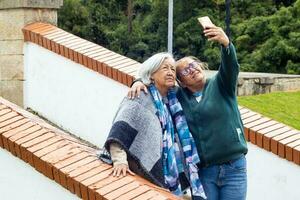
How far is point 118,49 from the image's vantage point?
30.5m

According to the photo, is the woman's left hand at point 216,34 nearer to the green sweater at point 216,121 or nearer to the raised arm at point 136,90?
the green sweater at point 216,121

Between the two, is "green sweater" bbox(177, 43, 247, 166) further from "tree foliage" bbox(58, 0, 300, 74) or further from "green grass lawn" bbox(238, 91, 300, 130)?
"tree foliage" bbox(58, 0, 300, 74)

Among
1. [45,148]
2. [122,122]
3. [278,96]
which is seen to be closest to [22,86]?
[45,148]

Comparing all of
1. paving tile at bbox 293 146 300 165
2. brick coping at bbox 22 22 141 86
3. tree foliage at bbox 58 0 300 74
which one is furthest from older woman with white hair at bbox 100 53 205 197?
tree foliage at bbox 58 0 300 74

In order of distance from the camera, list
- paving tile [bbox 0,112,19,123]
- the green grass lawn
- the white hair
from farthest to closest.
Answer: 1. the green grass lawn
2. paving tile [bbox 0,112,19,123]
3. the white hair

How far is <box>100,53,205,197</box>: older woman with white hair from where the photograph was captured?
3.54 meters

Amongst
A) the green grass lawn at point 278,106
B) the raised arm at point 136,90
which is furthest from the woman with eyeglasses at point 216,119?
the green grass lawn at point 278,106

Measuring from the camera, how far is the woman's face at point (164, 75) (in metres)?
3.64

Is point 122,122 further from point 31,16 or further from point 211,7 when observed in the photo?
point 211,7

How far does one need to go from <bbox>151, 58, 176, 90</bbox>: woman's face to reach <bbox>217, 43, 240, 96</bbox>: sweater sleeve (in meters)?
0.29

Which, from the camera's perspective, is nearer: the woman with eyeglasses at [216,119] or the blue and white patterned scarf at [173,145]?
the blue and white patterned scarf at [173,145]

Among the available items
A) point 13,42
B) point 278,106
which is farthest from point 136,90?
point 278,106

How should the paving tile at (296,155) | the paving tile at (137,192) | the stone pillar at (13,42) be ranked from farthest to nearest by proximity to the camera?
1. the stone pillar at (13,42)
2. the paving tile at (296,155)
3. the paving tile at (137,192)

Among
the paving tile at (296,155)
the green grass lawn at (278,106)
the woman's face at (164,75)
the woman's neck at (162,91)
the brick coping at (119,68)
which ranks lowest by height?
Answer: the green grass lawn at (278,106)
